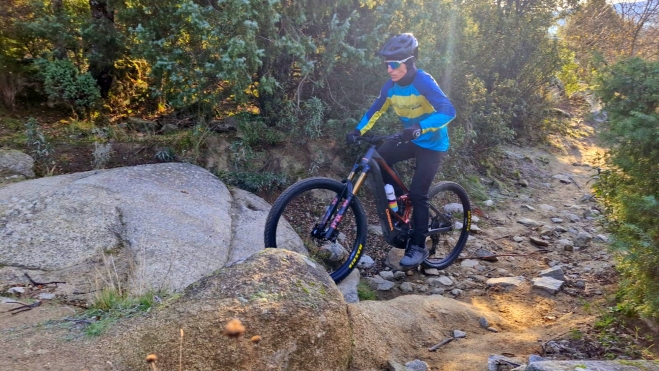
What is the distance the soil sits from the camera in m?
2.71

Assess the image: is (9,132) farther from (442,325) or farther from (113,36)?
(442,325)

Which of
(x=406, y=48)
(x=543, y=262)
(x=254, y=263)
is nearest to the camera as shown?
(x=254, y=263)

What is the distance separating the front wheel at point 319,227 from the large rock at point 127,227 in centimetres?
43

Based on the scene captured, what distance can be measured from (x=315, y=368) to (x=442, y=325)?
174cm

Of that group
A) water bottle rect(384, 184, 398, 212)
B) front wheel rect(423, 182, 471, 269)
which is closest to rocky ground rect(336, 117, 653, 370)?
front wheel rect(423, 182, 471, 269)

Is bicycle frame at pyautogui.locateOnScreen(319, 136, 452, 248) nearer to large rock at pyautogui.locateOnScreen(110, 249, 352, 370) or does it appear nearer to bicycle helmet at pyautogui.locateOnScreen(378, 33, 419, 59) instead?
bicycle helmet at pyautogui.locateOnScreen(378, 33, 419, 59)

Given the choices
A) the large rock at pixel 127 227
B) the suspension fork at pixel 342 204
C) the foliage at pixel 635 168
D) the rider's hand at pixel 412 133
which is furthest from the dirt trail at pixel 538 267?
the large rock at pixel 127 227

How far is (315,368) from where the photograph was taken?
2.57 metres

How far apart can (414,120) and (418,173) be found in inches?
21.3

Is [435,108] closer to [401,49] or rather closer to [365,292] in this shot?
[401,49]

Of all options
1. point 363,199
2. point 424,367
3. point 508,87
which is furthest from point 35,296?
point 508,87

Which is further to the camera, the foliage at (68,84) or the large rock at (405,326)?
the foliage at (68,84)

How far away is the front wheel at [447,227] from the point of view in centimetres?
548

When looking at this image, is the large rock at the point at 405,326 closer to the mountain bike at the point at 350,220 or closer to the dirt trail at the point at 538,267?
the dirt trail at the point at 538,267
